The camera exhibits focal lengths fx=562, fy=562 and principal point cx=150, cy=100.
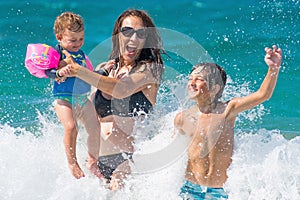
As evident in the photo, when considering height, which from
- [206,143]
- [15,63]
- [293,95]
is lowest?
[206,143]

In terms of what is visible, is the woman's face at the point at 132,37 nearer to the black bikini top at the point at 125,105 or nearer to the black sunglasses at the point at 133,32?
the black sunglasses at the point at 133,32

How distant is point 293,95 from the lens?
7133 mm

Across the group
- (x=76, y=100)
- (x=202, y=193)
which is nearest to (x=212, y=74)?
(x=202, y=193)

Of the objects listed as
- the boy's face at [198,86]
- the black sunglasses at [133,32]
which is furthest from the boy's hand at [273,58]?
the black sunglasses at [133,32]

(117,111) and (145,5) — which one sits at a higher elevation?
(145,5)

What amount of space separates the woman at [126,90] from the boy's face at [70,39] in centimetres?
24

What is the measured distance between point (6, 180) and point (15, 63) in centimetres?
462

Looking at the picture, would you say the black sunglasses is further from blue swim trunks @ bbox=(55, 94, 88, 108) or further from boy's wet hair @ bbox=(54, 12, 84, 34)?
blue swim trunks @ bbox=(55, 94, 88, 108)

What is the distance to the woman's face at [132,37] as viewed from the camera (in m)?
3.66

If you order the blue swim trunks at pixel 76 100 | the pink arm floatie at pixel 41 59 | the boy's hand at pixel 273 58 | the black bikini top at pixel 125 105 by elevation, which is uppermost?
the pink arm floatie at pixel 41 59

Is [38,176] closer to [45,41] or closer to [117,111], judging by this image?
[117,111]

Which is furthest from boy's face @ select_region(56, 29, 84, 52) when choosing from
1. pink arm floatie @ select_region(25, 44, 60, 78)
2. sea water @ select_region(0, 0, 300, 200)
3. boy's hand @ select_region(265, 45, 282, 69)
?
boy's hand @ select_region(265, 45, 282, 69)

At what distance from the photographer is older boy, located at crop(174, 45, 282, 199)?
3609 mm

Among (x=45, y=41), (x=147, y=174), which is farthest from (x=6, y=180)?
(x=45, y=41)
